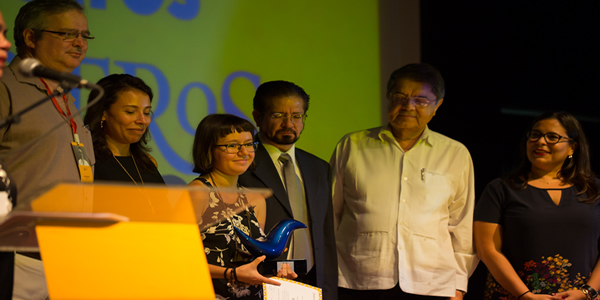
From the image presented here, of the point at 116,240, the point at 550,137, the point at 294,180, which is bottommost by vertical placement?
the point at 294,180

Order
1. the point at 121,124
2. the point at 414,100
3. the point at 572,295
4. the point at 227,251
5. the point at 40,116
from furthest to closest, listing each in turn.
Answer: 1. the point at 414,100
2. the point at 572,295
3. the point at 121,124
4. the point at 227,251
5. the point at 40,116

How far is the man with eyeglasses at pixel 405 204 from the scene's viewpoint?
117 inches

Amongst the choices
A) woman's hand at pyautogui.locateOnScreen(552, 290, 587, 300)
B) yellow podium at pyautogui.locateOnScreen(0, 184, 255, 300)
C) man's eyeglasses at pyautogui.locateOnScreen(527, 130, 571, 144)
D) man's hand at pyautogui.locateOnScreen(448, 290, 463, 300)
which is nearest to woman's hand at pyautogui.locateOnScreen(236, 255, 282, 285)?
yellow podium at pyautogui.locateOnScreen(0, 184, 255, 300)

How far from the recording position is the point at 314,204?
2.93m

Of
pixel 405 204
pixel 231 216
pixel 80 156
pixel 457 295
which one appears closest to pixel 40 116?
pixel 80 156

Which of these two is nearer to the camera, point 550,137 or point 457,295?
point 457,295

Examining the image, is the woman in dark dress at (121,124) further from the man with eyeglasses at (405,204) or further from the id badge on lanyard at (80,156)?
the man with eyeglasses at (405,204)

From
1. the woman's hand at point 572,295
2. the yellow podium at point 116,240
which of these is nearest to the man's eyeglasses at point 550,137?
the woman's hand at point 572,295

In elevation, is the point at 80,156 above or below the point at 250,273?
above

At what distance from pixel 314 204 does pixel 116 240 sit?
1805mm

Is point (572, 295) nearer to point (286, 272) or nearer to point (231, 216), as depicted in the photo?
point (286, 272)

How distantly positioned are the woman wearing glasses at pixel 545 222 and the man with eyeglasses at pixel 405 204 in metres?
0.19

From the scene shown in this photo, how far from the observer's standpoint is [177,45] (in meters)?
3.85

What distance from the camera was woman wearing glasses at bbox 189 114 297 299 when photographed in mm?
2182
